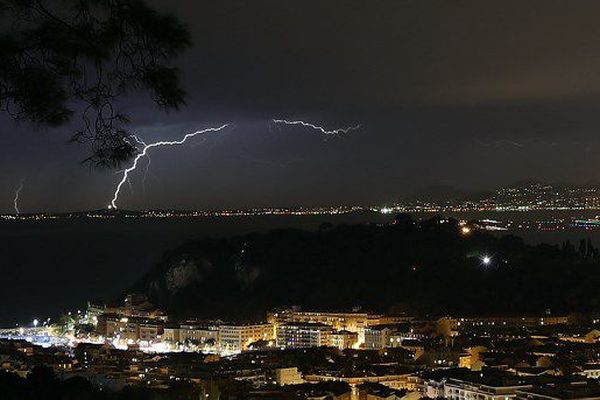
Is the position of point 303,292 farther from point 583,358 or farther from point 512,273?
point 583,358

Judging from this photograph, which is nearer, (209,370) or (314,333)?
(209,370)

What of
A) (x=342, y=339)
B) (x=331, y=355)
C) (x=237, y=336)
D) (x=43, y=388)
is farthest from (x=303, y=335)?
(x=43, y=388)

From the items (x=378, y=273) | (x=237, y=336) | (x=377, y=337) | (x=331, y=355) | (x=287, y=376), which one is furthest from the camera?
(x=378, y=273)

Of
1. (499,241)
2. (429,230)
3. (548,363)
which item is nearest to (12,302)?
(429,230)

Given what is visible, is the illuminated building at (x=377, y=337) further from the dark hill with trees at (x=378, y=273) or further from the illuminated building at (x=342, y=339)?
the dark hill with trees at (x=378, y=273)

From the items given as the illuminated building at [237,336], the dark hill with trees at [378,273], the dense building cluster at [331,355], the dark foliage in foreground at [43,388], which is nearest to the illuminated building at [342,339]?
the dense building cluster at [331,355]

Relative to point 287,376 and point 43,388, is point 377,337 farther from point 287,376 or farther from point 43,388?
point 43,388

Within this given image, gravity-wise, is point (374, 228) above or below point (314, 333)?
above
